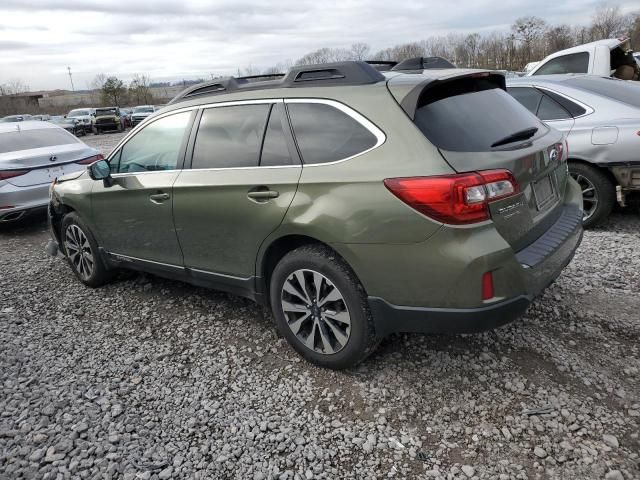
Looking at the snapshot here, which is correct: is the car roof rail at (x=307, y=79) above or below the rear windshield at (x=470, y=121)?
above

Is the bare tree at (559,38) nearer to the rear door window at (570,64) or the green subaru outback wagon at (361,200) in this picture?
the rear door window at (570,64)

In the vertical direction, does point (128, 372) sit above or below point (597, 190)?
below

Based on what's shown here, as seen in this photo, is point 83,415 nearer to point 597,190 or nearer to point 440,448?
point 440,448

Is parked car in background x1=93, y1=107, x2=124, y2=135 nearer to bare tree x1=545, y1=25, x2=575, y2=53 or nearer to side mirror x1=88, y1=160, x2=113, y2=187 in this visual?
side mirror x1=88, y1=160, x2=113, y2=187

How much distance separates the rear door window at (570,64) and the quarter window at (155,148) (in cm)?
791

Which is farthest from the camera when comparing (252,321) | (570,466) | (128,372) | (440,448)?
(252,321)

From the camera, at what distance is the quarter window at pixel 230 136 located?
127 inches

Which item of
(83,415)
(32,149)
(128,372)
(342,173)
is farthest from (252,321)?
(32,149)

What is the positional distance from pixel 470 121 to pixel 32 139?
7.05 meters

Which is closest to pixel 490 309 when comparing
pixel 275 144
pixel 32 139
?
pixel 275 144

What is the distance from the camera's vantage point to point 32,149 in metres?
7.16

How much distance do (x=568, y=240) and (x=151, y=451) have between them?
8.84 feet

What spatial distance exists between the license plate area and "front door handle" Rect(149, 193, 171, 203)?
2.49 meters

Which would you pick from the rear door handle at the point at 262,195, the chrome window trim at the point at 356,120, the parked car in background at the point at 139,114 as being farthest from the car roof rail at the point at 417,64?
the parked car in background at the point at 139,114
